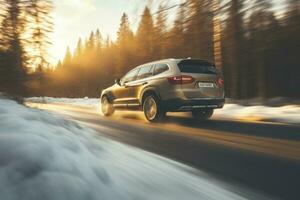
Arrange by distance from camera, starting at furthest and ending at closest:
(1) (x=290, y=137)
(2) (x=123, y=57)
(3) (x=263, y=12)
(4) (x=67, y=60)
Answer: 1. (4) (x=67, y=60)
2. (2) (x=123, y=57)
3. (3) (x=263, y=12)
4. (1) (x=290, y=137)

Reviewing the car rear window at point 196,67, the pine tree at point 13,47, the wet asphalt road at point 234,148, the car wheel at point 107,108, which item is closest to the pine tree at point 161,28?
the car rear window at point 196,67

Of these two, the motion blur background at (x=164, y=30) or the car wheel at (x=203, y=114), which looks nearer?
the motion blur background at (x=164, y=30)

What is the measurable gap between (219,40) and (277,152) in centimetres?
1305

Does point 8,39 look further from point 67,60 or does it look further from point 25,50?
point 67,60

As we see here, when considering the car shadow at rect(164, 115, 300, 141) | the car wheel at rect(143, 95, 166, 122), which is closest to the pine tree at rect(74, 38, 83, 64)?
the car wheel at rect(143, 95, 166, 122)

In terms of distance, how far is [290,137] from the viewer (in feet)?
29.2

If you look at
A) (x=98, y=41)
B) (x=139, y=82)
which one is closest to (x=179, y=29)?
(x=139, y=82)

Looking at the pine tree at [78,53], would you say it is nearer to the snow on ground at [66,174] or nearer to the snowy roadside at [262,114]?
the snowy roadside at [262,114]

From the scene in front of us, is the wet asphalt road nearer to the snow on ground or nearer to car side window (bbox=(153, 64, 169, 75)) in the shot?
the snow on ground

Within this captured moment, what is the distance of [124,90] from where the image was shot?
14.9m

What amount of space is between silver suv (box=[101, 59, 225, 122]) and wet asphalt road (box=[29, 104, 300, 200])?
0.55m

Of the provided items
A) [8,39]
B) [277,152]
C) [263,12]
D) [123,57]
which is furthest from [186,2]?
[123,57]

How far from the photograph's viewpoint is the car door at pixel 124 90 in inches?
571

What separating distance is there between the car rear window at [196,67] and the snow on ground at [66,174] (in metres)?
8.17
